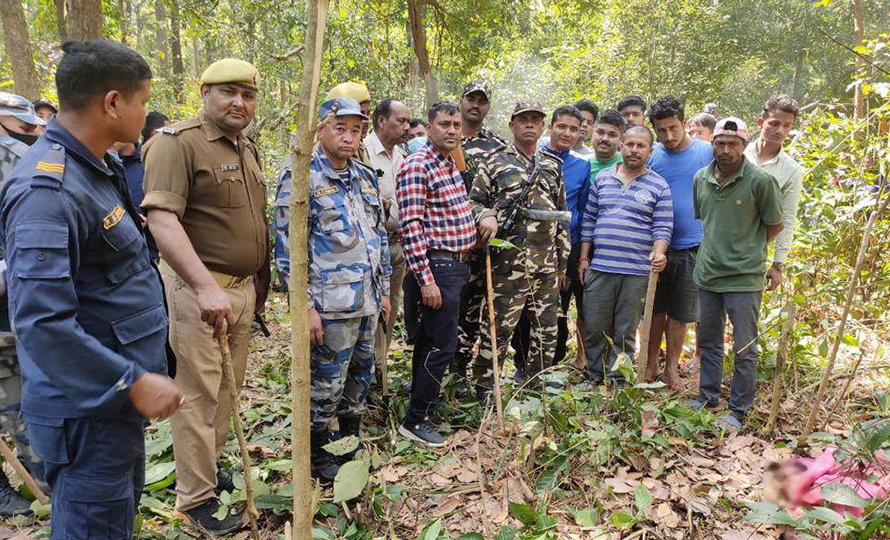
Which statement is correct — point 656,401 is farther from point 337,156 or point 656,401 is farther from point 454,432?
point 337,156

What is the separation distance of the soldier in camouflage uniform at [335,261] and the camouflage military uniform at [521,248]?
3.32 ft

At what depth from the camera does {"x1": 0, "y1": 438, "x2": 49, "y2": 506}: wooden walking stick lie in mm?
2416

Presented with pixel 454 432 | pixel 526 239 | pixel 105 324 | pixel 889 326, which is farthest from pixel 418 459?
pixel 889 326

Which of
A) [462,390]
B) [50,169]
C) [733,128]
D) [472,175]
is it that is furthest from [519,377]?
[50,169]

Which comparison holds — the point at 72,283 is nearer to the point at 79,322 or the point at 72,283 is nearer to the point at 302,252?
the point at 79,322

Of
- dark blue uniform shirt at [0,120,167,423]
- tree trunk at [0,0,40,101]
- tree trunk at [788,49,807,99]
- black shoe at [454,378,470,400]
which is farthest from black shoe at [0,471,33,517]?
tree trunk at [788,49,807,99]

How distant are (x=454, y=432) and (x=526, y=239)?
1.38m

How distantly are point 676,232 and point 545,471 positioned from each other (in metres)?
2.19

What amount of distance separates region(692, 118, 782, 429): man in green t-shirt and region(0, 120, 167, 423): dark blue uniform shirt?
10.6 ft

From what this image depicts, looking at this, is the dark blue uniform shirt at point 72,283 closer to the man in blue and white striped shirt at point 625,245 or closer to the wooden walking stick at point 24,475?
the wooden walking stick at point 24,475

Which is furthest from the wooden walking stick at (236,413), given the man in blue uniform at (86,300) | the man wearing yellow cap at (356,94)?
the man wearing yellow cap at (356,94)

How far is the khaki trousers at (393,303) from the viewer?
3900 mm

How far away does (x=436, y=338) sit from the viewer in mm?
3453

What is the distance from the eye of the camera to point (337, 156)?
113 inches
